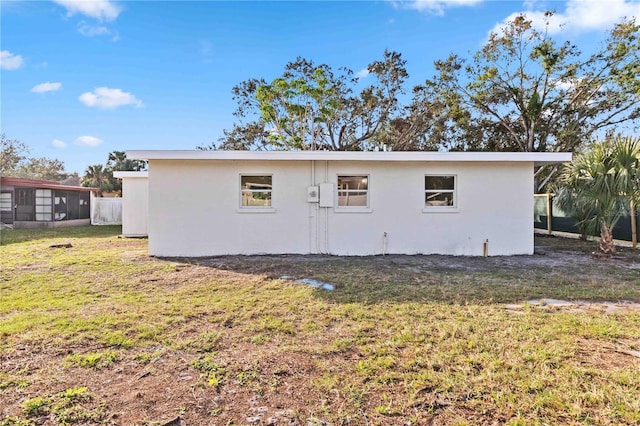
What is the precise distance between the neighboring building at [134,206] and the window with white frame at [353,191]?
857cm

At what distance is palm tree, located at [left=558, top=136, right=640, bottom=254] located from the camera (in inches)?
307

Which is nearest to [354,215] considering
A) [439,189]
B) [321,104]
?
[439,189]

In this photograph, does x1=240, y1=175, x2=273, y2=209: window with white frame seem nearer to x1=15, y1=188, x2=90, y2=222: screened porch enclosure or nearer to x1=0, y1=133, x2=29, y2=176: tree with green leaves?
x1=15, y1=188, x2=90, y2=222: screened porch enclosure

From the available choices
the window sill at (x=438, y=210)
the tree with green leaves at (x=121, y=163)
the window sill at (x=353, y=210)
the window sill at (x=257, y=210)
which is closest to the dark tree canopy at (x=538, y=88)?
the window sill at (x=438, y=210)

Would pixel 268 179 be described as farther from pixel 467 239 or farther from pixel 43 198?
pixel 43 198

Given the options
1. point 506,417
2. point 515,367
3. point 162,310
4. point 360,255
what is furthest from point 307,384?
point 360,255

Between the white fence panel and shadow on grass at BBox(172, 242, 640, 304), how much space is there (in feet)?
44.7

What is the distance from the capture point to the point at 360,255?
29.8 ft

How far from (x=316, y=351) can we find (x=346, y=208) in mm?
5896

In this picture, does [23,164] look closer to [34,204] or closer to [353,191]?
[34,204]

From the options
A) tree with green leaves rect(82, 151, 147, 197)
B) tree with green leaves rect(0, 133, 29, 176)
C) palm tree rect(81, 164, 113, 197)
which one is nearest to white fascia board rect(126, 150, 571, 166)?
tree with green leaves rect(82, 151, 147, 197)

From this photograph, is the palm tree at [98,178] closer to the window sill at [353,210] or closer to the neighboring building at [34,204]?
the neighboring building at [34,204]

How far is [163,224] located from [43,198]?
1244 centimetres

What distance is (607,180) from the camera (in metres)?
8.00
